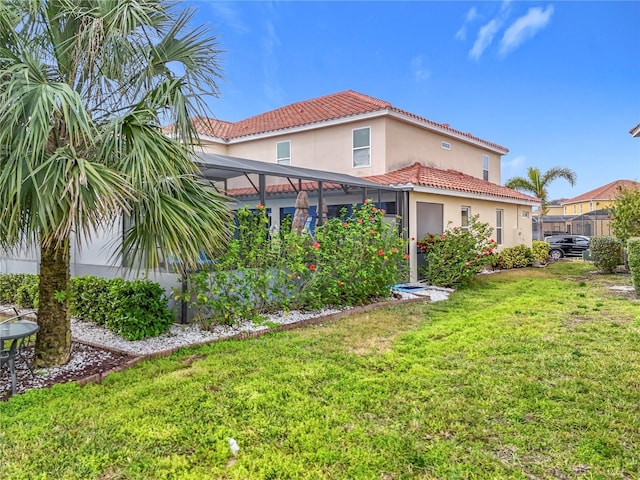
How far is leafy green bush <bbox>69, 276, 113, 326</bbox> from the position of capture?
7472 mm

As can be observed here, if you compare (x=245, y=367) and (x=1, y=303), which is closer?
(x=245, y=367)

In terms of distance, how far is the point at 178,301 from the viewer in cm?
782

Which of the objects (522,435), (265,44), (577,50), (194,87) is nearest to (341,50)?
(265,44)

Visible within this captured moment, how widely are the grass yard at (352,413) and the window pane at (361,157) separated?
36.2ft

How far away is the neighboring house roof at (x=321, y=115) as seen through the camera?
17.0 m

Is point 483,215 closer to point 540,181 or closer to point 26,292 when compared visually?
point 540,181

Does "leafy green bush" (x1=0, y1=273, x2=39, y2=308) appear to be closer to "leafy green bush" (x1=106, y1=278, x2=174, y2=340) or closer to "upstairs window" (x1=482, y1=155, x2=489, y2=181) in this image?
"leafy green bush" (x1=106, y1=278, x2=174, y2=340)

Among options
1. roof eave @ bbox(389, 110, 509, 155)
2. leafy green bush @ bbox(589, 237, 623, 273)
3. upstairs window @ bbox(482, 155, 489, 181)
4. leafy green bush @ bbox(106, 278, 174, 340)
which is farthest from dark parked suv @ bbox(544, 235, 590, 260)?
leafy green bush @ bbox(106, 278, 174, 340)

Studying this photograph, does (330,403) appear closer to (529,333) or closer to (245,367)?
(245,367)

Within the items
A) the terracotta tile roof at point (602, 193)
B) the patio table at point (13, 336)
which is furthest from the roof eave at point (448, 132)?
the terracotta tile roof at point (602, 193)

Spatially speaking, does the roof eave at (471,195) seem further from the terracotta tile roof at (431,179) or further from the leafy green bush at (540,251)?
the leafy green bush at (540,251)

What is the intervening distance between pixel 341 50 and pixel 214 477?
2203 centimetres

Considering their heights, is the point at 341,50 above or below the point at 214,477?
above

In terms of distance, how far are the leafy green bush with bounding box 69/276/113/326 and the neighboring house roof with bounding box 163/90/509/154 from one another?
10487mm
